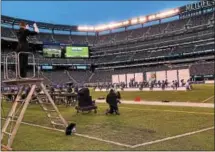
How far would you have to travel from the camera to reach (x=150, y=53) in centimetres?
9319

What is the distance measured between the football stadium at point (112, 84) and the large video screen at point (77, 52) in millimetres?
304

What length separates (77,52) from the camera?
9469cm

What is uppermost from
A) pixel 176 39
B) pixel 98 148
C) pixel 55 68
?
pixel 176 39

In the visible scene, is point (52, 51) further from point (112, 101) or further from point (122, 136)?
point (122, 136)

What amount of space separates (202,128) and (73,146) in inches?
244

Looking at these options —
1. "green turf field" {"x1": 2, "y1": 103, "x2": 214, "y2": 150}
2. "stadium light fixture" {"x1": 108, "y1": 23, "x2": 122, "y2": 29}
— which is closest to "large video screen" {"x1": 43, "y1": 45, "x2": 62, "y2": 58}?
"stadium light fixture" {"x1": 108, "y1": 23, "x2": 122, "y2": 29}

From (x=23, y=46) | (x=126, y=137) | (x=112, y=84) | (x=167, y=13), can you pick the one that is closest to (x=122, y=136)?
(x=126, y=137)

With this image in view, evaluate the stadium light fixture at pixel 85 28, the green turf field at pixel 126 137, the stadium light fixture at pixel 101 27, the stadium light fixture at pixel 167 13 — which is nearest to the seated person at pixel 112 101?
the green turf field at pixel 126 137

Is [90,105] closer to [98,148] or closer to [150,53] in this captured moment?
[98,148]

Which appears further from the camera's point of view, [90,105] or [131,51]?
[131,51]

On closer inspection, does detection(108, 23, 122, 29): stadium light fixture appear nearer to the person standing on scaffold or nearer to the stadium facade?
the stadium facade

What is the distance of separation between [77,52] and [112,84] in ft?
118

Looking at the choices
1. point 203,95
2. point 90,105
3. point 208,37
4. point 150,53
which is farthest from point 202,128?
point 150,53

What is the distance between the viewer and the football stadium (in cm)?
1103
